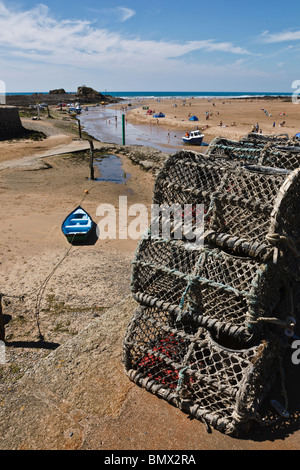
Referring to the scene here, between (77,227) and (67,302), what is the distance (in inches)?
172

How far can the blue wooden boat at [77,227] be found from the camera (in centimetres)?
1176

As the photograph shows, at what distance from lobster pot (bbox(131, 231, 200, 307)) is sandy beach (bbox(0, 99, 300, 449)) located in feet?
4.30

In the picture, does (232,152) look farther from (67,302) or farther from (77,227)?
(77,227)

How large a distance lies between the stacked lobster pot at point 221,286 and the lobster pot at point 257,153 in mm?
749

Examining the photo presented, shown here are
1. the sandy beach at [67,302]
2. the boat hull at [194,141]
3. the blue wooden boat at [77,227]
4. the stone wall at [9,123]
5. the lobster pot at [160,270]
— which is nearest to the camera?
the sandy beach at [67,302]

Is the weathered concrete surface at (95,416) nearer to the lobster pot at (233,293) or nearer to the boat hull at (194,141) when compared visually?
the lobster pot at (233,293)

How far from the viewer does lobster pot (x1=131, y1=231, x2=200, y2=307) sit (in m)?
4.47

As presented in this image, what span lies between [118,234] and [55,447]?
939cm

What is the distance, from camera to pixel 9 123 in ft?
106

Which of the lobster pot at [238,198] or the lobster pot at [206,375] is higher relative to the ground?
the lobster pot at [238,198]

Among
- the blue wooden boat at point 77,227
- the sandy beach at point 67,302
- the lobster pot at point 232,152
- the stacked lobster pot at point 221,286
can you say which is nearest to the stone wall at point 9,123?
the sandy beach at point 67,302

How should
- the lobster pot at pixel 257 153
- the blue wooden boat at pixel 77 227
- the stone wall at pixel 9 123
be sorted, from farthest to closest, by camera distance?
the stone wall at pixel 9 123, the blue wooden boat at pixel 77 227, the lobster pot at pixel 257 153

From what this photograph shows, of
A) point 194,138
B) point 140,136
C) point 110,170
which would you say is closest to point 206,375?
point 110,170
